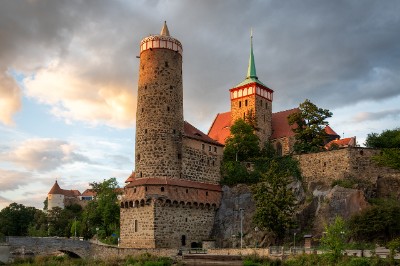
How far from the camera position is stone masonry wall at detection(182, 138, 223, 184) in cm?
5419

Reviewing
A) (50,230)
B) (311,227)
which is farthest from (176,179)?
(50,230)

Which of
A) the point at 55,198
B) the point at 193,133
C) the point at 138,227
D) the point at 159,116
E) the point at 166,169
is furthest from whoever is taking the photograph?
the point at 55,198

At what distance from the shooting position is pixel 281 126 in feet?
226

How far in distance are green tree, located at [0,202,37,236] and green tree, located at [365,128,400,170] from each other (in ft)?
217

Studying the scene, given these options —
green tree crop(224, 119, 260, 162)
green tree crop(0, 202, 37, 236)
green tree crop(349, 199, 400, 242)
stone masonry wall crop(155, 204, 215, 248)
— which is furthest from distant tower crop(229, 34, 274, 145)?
green tree crop(0, 202, 37, 236)

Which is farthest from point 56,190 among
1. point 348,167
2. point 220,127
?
point 348,167

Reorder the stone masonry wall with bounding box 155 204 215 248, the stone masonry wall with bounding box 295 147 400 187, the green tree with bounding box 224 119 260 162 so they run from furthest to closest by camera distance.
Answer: the green tree with bounding box 224 119 260 162 < the stone masonry wall with bounding box 295 147 400 187 < the stone masonry wall with bounding box 155 204 215 248

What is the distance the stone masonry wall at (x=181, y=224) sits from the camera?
49.6 metres

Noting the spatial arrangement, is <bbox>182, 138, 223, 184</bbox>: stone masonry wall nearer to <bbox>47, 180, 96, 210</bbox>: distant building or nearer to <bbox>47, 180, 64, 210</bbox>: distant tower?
<bbox>47, 180, 96, 210</bbox>: distant building

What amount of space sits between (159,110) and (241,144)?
12.4 meters

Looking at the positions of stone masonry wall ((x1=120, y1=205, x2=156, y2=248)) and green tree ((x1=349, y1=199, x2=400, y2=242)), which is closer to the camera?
green tree ((x1=349, y1=199, x2=400, y2=242))

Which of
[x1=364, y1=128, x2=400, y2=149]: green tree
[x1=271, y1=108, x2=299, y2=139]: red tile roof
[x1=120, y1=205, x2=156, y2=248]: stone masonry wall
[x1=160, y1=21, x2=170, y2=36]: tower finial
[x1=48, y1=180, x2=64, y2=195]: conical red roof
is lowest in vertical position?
[x1=120, y1=205, x2=156, y2=248]: stone masonry wall

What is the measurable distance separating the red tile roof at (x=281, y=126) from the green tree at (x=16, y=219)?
2087 inches

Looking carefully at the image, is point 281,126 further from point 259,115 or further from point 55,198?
→ point 55,198
